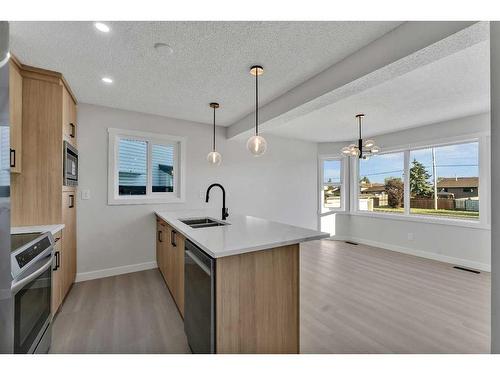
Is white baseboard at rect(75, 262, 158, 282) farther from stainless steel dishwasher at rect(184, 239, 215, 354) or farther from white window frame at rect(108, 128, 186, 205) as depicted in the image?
stainless steel dishwasher at rect(184, 239, 215, 354)

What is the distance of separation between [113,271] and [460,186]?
573cm

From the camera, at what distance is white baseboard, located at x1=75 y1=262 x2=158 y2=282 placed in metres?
3.03

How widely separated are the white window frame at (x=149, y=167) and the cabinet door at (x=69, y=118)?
1.42 ft

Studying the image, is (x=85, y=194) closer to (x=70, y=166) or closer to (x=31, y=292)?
(x=70, y=166)

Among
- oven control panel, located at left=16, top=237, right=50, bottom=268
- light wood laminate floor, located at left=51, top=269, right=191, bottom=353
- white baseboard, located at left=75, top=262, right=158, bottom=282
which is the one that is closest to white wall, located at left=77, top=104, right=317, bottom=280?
white baseboard, located at left=75, top=262, right=158, bottom=282

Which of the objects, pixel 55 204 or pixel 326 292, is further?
pixel 326 292

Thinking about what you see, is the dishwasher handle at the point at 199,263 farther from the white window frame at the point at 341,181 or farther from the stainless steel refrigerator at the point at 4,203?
the white window frame at the point at 341,181

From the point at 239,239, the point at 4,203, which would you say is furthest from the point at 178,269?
the point at 4,203

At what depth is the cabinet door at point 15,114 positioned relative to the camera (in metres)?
1.96

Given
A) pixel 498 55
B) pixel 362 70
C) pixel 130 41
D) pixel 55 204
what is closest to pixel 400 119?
pixel 362 70

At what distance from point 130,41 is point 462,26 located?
2204 millimetres

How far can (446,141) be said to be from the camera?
3939 millimetres

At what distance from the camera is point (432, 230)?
411 centimetres

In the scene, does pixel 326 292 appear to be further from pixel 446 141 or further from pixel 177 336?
pixel 446 141
